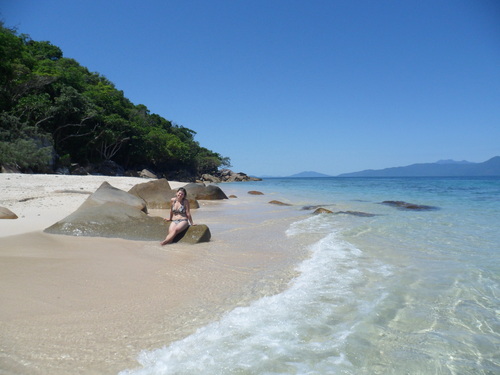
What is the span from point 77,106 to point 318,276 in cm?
3100

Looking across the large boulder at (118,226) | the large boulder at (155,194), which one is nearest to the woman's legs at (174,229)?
the large boulder at (118,226)

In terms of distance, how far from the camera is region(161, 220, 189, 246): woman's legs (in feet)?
19.4

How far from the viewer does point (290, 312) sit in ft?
10.5

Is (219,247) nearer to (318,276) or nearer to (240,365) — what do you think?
(318,276)

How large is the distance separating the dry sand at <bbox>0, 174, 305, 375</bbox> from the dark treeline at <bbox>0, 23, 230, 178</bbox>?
17578mm

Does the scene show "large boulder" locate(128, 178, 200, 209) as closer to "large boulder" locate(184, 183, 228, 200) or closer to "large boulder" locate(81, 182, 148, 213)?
"large boulder" locate(81, 182, 148, 213)

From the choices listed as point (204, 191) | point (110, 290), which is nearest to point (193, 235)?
point (110, 290)

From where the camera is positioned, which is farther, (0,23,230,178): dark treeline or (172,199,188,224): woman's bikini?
(0,23,230,178): dark treeline

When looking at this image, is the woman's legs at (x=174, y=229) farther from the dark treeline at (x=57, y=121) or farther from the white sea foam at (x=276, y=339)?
the dark treeline at (x=57, y=121)

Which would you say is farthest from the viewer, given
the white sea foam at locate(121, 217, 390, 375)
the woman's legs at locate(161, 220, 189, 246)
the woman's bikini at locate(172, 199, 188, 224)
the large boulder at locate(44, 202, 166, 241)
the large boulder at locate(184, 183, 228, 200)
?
the large boulder at locate(184, 183, 228, 200)

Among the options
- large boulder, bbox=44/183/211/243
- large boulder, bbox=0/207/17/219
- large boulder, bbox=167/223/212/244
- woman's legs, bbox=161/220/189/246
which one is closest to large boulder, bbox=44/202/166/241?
large boulder, bbox=44/183/211/243

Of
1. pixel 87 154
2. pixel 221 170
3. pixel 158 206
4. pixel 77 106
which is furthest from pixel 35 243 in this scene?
pixel 221 170

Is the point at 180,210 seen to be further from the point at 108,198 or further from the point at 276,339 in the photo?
the point at 276,339

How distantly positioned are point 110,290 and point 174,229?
2.61 metres
